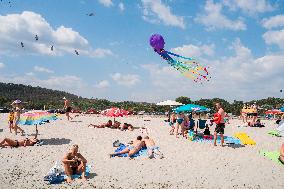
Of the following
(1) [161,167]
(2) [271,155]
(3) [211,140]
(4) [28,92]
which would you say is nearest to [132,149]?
(1) [161,167]

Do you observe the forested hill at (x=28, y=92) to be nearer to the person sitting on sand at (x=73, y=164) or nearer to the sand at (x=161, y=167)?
the sand at (x=161, y=167)

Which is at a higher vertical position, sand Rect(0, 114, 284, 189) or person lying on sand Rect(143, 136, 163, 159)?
person lying on sand Rect(143, 136, 163, 159)

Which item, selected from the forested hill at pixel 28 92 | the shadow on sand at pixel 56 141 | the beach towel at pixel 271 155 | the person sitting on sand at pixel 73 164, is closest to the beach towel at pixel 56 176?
the person sitting on sand at pixel 73 164

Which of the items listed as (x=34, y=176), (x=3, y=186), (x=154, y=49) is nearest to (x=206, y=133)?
(x=154, y=49)

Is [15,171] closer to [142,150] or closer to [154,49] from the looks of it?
[142,150]

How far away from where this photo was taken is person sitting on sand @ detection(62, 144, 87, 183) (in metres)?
7.02

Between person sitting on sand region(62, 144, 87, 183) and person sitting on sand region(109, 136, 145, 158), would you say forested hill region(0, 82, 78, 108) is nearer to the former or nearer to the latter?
person sitting on sand region(109, 136, 145, 158)

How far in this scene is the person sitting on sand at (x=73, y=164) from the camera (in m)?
→ 7.02

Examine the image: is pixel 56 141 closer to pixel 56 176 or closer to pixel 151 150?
pixel 151 150

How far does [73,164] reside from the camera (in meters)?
7.24

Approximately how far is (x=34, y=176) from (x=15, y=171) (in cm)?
66

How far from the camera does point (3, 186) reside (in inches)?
245

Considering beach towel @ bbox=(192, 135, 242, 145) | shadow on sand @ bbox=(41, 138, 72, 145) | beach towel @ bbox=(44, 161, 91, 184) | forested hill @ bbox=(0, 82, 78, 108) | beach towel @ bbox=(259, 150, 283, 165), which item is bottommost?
beach towel @ bbox=(44, 161, 91, 184)

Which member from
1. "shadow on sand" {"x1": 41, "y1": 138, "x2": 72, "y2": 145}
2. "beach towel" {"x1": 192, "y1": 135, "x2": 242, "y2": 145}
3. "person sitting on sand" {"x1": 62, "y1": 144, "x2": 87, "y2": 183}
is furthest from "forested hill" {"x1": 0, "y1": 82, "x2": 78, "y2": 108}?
"person sitting on sand" {"x1": 62, "y1": 144, "x2": 87, "y2": 183}
